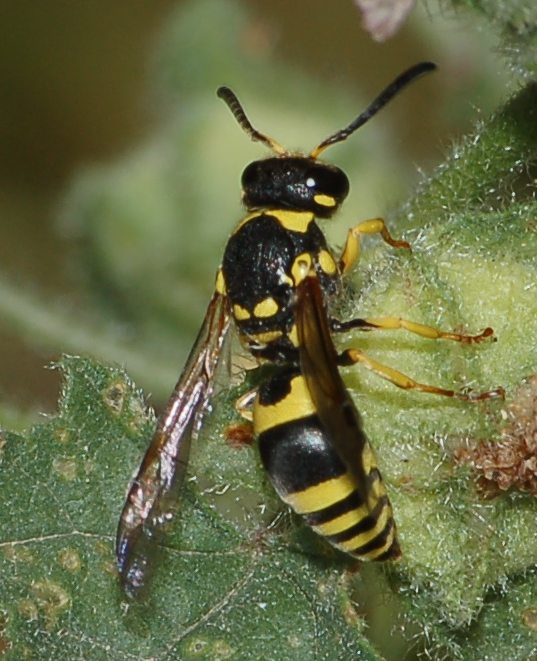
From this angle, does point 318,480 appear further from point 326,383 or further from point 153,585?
point 153,585

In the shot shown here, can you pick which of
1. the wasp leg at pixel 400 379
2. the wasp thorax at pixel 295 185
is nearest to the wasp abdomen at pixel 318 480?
the wasp leg at pixel 400 379

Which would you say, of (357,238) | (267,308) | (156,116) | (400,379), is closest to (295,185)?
(357,238)

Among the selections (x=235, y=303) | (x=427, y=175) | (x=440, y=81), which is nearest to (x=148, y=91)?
(x=440, y=81)

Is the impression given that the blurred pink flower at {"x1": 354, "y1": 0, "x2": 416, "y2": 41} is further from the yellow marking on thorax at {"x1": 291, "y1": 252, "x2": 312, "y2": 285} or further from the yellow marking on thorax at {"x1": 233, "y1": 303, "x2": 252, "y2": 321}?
the yellow marking on thorax at {"x1": 233, "y1": 303, "x2": 252, "y2": 321}

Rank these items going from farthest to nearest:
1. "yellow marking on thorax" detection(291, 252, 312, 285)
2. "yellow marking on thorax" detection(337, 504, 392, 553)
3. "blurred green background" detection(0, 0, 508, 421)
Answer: "blurred green background" detection(0, 0, 508, 421) < "yellow marking on thorax" detection(291, 252, 312, 285) < "yellow marking on thorax" detection(337, 504, 392, 553)

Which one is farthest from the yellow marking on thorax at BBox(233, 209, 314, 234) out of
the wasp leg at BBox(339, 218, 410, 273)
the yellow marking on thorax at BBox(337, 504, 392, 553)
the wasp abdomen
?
the yellow marking on thorax at BBox(337, 504, 392, 553)
